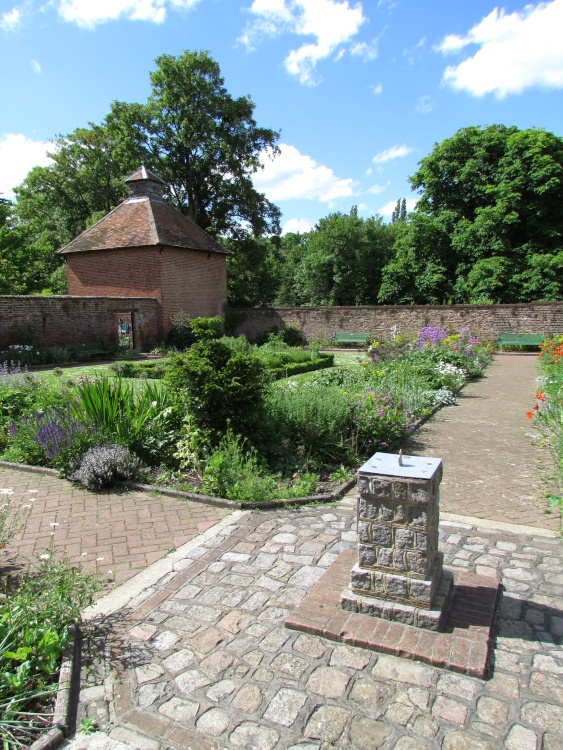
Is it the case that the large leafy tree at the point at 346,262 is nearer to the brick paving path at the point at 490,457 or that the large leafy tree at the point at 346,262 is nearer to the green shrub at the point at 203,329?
the brick paving path at the point at 490,457

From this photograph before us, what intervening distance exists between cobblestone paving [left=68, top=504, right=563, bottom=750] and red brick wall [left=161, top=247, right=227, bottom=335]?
69.8 ft

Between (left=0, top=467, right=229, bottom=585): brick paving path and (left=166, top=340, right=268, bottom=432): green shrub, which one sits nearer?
(left=0, top=467, right=229, bottom=585): brick paving path

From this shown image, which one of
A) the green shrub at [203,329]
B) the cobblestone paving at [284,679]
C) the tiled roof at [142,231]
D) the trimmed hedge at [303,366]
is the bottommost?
the cobblestone paving at [284,679]

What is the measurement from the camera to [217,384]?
577 centimetres

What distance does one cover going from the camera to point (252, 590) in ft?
11.2

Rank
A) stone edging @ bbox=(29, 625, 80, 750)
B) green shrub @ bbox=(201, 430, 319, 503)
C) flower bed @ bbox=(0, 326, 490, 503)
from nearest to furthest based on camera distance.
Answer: stone edging @ bbox=(29, 625, 80, 750) < green shrub @ bbox=(201, 430, 319, 503) < flower bed @ bbox=(0, 326, 490, 503)

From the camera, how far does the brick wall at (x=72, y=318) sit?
713 inches

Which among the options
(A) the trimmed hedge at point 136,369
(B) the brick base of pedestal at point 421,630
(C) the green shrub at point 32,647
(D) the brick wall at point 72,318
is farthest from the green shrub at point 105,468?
(D) the brick wall at point 72,318

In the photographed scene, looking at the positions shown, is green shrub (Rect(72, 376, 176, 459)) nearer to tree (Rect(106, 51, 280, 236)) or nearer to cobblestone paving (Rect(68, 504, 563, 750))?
cobblestone paving (Rect(68, 504, 563, 750))

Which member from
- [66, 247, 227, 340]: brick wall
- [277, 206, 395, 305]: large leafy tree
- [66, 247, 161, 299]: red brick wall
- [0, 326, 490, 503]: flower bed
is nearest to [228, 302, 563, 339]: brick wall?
[66, 247, 227, 340]: brick wall

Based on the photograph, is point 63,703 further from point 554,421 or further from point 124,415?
point 554,421

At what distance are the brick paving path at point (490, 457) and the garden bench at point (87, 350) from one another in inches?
557

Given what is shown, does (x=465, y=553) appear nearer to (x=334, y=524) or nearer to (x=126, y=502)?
(x=334, y=524)

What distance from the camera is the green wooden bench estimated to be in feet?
82.2
